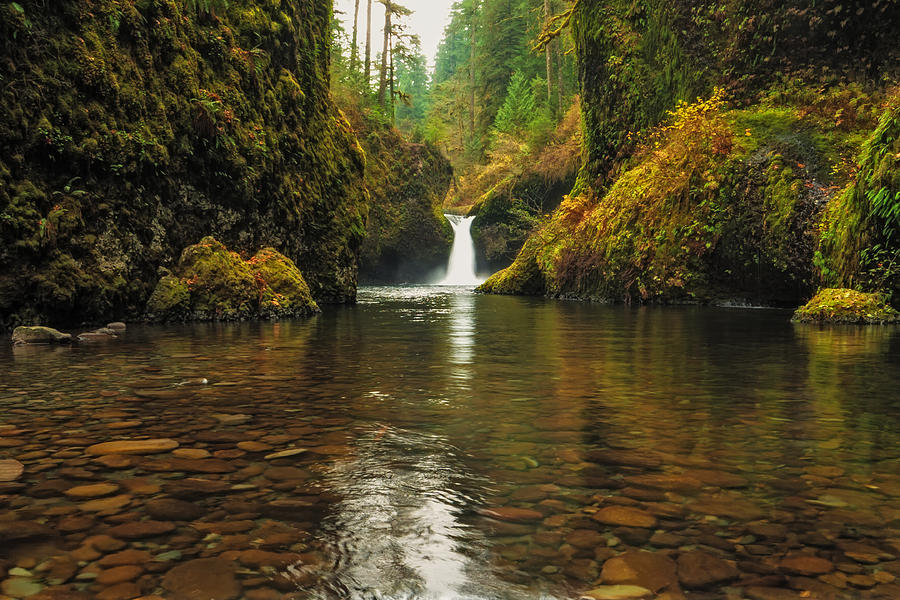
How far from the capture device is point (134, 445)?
9.09 feet

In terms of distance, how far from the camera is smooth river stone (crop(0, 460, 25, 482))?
2305mm

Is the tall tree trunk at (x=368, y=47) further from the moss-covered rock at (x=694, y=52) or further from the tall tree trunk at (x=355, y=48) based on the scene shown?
the moss-covered rock at (x=694, y=52)

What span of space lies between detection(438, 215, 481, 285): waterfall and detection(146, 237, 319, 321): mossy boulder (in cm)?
2226

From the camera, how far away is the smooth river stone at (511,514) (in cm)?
198

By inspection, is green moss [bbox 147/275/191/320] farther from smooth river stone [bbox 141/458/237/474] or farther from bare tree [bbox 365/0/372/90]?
bare tree [bbox 365/0/372/90]

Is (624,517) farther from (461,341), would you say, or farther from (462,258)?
(462,258)

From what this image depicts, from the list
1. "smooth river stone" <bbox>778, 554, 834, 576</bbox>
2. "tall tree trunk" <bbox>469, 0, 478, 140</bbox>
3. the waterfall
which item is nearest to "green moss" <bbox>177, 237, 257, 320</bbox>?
"smooth river stone" <bbox>778, 554, 834, 576</bbox>

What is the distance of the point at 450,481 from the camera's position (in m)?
2.35

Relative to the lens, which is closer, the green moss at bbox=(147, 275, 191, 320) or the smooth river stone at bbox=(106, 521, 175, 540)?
the smooth river stone at bbox=(106, 521, 175, 540)

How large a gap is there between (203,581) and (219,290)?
9094 mm

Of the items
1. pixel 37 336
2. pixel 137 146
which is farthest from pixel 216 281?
pixel 37 336

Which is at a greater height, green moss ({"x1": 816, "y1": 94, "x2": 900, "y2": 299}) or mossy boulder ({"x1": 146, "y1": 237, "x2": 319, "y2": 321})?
green moss ({"x1": 816, "y1": 94, "x2": 900, "y2": 299})

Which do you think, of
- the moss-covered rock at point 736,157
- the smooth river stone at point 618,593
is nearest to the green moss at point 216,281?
the smooth river stone at point 618,593

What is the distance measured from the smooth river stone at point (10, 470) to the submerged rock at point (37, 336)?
4846mm
